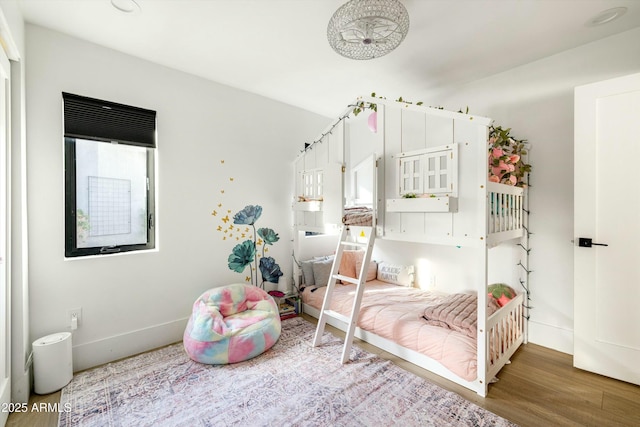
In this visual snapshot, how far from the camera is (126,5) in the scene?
5.99ft

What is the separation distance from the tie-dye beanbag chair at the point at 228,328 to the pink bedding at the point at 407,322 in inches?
28.5

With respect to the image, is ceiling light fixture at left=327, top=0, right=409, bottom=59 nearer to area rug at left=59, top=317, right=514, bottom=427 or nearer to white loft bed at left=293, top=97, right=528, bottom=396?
white loft bed at left=293, top=97, right=528, bottom=396

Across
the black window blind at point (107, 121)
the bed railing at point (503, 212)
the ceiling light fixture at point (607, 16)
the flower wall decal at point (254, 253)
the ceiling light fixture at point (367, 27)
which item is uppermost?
the ceiling light fixture at point (607, 16)

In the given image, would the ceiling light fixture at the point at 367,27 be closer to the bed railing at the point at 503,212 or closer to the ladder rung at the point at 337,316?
the bed railing at the point at 503,212

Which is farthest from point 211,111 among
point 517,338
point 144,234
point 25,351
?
point 517,338

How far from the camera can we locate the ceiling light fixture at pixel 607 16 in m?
1.87

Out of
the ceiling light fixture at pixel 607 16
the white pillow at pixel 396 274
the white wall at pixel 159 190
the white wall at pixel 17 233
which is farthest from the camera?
the white pillow at pixel 396 274

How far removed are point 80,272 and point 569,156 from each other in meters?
4.12

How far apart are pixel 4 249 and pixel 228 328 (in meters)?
1.49

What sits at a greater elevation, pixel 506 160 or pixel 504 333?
pixel 506 160

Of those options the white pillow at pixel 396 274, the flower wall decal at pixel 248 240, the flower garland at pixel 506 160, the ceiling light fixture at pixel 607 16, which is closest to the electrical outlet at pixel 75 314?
the flower wall decal at pixel 248 240

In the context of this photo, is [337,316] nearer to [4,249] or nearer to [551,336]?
[551,336]

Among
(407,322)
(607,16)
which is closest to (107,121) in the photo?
(407,322)

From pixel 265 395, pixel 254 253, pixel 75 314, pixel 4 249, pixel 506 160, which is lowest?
pixel 265 395
